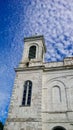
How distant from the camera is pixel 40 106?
47.3 ft

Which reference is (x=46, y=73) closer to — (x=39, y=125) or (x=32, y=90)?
(x=32, y=90)

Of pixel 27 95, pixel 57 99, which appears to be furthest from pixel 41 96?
pixel 57 99

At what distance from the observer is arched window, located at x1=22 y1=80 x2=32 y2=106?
49.8 feet

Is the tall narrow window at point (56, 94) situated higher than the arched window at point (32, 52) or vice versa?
the arched window at point (32, 52)

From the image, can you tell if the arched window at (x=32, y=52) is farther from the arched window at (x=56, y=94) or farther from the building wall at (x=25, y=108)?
the arched window at (x=56, y=94)

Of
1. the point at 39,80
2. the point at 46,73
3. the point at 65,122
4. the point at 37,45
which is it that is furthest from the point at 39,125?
the point at 37,45

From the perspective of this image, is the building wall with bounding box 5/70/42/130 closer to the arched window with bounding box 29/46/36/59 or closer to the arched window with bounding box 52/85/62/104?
the arched window with bounding box 52/85/62/104

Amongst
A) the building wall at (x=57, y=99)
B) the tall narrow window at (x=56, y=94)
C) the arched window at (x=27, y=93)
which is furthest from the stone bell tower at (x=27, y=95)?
the tall narrow window at (x=56, y=94)

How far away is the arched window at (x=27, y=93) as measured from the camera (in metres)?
15.2

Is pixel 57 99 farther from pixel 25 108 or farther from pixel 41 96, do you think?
pixel 25 108

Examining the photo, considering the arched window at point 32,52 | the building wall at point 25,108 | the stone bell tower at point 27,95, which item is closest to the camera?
the building wall at point 25,108

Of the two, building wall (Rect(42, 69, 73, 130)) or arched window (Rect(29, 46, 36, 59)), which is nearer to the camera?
building wall (Rect(42, 69, 73, 130))

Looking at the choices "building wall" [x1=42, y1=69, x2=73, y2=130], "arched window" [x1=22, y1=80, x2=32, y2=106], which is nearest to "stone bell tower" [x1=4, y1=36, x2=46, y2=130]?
"arched window" [x1=22, y1=80, x2=32, y2=106]

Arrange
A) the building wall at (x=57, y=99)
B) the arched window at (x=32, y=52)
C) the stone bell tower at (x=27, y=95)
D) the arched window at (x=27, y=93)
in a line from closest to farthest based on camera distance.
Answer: the stone bell tower at (x=27, y=95)
the building wall at (x=57, y=99)
the arched window at (x=27, y=93)
the arched window at (x=32, y=52)
